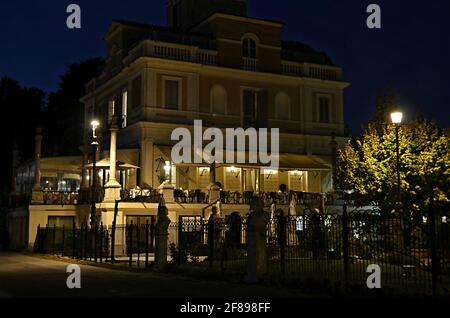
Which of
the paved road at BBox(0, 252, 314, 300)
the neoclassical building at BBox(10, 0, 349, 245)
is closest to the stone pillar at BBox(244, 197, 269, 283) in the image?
the paved road at BBox(0, 252, 314, 300)

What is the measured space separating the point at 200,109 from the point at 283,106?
5.84 metres

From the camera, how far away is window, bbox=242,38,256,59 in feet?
122

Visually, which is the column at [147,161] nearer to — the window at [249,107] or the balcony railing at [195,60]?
the balcony railing at [195,60]

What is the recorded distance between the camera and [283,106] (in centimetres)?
3772

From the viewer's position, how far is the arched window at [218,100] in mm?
35500

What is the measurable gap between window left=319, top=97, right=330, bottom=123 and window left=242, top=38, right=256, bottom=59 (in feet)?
17.7

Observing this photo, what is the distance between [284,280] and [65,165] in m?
21.6

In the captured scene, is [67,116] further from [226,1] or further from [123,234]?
[123,234]

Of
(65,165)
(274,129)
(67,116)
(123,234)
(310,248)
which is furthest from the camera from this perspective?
(67,116)

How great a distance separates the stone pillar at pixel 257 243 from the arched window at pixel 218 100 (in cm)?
2063

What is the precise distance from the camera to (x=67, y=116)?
178 feet

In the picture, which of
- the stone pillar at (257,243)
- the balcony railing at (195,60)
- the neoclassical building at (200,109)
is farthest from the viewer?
the balcony railing at (195,60)

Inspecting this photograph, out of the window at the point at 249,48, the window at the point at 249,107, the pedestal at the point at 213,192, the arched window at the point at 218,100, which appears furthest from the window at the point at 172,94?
the pedestal at the point at 213,192
